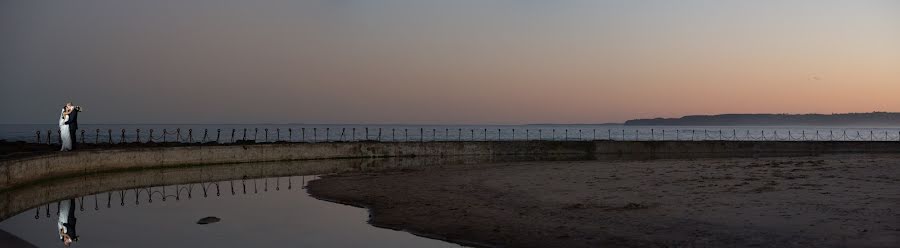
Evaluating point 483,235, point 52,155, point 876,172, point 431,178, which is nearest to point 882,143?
point 876,172

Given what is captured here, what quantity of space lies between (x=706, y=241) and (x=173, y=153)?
26440 mm

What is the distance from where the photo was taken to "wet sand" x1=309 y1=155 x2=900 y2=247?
9586 mm

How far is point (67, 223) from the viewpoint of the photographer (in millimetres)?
12742

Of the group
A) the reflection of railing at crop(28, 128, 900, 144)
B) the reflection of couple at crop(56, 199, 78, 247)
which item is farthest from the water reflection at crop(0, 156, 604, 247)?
the reflection of railing at crop(28, 128, 900, 144)

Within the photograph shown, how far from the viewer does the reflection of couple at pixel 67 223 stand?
1084cm

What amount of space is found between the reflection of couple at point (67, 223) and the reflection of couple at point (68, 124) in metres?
8.80

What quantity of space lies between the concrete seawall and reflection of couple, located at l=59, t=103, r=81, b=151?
0.66 m

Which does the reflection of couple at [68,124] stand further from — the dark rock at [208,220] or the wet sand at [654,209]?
the dark rock at [208,220]

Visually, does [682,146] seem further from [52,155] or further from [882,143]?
[52,155]

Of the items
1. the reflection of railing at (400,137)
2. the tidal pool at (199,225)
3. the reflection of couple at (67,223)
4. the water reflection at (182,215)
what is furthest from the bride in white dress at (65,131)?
the reflection of railing at (400,137)

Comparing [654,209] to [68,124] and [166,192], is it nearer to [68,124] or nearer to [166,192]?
[166,192]

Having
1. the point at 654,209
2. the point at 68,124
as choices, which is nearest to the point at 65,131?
the point at 68,124

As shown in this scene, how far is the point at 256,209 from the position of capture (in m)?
15.1

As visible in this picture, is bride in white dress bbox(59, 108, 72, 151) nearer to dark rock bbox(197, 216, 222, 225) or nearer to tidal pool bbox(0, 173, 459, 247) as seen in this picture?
tidal pool bbox(0, 173, 459, 247)
